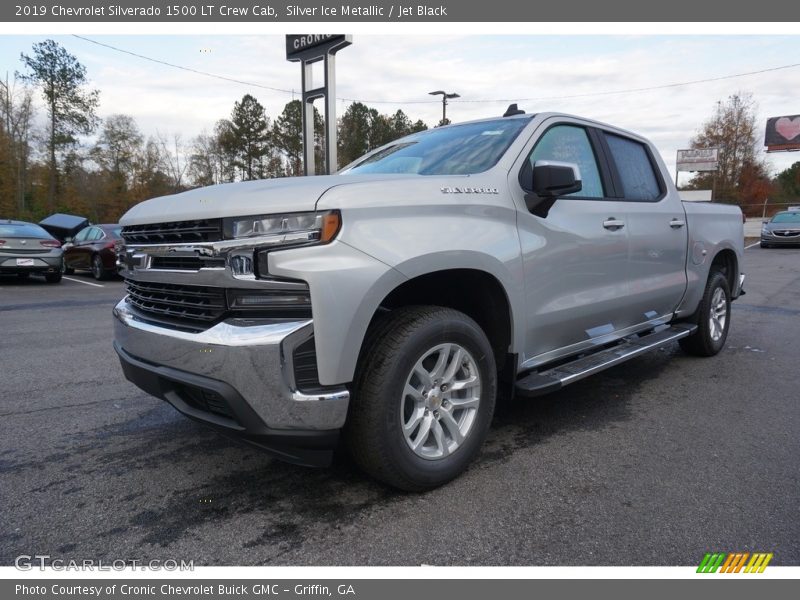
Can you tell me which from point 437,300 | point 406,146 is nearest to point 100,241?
point 406,146

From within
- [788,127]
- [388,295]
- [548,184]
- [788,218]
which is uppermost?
[788,127]

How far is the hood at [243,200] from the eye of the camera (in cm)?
232

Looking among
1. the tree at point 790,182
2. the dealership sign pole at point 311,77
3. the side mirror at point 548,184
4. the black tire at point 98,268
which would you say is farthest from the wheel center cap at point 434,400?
the tree at point 790,182

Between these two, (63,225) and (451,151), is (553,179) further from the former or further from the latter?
(63,225)

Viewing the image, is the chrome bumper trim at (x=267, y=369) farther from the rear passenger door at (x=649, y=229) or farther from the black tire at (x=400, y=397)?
the rear passenger door at (x=649, y=229)

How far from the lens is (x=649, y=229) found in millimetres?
4277

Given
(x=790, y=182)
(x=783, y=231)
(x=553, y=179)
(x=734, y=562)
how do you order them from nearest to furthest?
(x=734, y=562)
(x=553, y=179)
(x=783, y=231)
(x=790, y=182)

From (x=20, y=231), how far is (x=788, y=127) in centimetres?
6679

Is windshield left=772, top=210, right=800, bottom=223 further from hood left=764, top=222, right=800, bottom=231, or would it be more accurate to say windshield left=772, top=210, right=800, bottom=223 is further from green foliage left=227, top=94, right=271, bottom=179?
green foliage left=227, top=94, right=271, bottom=179

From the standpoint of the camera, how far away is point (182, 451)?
3.26 m

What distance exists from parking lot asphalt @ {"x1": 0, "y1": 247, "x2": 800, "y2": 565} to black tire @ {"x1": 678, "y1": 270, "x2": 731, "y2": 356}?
81cm

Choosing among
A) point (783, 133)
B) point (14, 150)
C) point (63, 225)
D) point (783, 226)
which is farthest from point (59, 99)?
point (783, 133)

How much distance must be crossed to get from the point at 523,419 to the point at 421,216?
1825 millimetres

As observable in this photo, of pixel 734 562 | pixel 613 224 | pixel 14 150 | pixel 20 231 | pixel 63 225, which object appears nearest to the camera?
pixel 734 562
